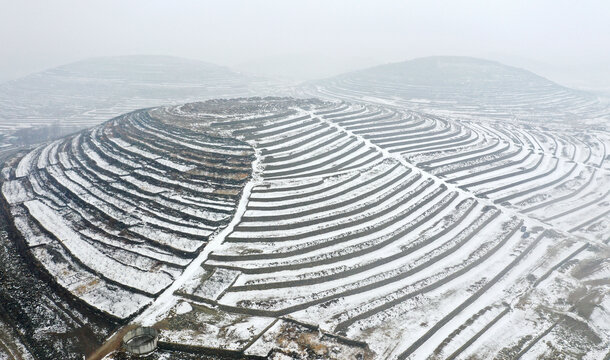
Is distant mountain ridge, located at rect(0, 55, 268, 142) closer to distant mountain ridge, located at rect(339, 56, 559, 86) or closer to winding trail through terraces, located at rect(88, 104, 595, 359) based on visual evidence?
distant mountain ridge, located at rect(339, 56, 559, 86)

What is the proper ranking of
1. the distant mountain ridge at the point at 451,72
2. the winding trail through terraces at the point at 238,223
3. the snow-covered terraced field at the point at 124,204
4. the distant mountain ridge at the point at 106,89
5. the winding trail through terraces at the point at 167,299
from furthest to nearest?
the distant mountain ridge at the point at 451,72 < the distant mountain ridge at the point at 106,89 < the snow-covered terraced field at the point at 124,204 < the winding trail through terraces at the point at 238,223 < the winding trail through terraces at the point at 167,299

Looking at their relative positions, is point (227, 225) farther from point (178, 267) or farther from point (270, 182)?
point (270, 182)

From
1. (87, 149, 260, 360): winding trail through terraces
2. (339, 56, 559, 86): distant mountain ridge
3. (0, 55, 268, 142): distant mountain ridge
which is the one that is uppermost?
(339, 56, 559, 86): distant mountain ridge

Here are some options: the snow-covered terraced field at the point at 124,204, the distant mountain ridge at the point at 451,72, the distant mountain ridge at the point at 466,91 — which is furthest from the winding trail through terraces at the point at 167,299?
the distant mountain ridge at the point at 451,72

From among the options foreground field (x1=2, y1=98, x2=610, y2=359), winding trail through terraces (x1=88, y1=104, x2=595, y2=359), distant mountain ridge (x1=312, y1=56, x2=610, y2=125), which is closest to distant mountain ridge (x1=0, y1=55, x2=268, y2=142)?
distant mountain ridge (x1=312, y1=56, x2=610, y2=125)

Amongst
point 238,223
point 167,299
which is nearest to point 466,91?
point 238,223

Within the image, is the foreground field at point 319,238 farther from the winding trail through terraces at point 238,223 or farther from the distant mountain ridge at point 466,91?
the distant mountain ridge at point 466,91

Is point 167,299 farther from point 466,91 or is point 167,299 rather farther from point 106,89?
→ point 106,89

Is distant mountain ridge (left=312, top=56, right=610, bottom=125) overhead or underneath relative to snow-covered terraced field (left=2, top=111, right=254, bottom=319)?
overhead
